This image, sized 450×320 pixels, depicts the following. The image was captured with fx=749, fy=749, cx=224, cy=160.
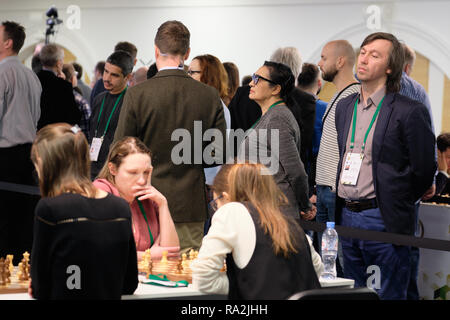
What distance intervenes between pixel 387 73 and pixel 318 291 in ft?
6.10

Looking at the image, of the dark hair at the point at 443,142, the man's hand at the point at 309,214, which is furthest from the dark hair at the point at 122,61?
the dark hair at the point at 443,142

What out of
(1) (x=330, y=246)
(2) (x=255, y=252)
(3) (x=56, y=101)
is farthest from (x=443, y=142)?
(2) (x=255, y=252)

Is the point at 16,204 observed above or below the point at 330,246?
above

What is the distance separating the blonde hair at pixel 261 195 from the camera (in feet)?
8.79

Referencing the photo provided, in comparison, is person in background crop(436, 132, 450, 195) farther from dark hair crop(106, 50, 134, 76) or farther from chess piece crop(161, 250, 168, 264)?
chess piece crop(161, 250, 168, 264)

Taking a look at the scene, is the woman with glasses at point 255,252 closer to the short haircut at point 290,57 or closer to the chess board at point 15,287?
the chess board at point 15,287

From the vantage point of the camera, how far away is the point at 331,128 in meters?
4.43

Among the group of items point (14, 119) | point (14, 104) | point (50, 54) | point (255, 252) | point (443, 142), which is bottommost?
point (255, 252)

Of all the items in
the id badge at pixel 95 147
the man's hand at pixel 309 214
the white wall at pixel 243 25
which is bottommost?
the man's hand at pixel 309 214

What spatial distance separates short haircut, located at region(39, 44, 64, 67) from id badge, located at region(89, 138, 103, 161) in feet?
3.91

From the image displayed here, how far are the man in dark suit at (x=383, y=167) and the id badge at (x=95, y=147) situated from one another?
6.34 ft

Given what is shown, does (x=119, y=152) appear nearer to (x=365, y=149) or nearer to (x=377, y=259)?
(x=365, y=149)

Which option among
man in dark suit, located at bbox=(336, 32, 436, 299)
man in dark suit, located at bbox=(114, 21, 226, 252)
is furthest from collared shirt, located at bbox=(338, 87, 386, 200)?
man in dark suit, located at bbox=(114, 21, 226, 252)

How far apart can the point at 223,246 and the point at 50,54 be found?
3.83 meters
